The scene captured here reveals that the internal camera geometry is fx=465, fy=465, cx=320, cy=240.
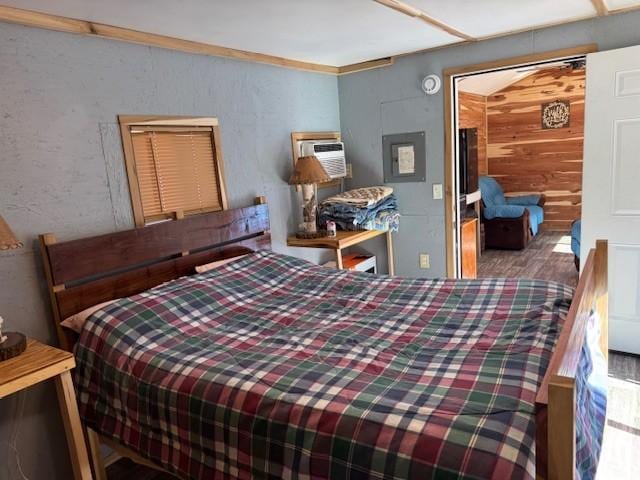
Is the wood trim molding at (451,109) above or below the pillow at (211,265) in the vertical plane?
above

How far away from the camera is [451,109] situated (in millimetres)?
3529

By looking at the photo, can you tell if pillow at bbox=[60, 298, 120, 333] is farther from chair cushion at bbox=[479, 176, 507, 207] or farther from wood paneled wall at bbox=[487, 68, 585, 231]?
wood paneled wall at bbox=[487, 68, 585, 231]

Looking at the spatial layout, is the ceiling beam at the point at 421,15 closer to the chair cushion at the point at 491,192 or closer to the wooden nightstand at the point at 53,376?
the wooden nightstand at the point at 53,376

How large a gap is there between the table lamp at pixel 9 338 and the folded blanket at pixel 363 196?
238cm

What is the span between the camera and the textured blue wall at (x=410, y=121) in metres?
3.39

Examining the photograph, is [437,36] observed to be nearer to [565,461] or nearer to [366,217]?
[366,217]

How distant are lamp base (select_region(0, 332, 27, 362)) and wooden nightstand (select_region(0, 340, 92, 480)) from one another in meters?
0.02

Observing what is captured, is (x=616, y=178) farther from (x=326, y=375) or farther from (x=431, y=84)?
(x=326, y=375)

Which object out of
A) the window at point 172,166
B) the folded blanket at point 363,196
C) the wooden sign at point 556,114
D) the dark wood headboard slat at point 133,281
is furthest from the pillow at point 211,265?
the wooden sign at point 556,114

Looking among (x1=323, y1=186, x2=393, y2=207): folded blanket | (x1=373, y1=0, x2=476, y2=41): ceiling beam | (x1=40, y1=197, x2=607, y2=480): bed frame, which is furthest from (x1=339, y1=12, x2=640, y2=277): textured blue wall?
(x1=40, y1=197, x2=607, y2=480): bed frame

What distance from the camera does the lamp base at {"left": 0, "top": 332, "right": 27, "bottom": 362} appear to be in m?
1.73

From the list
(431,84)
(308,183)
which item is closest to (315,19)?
(308,183)

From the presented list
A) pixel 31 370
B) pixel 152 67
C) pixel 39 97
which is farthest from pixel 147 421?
pixel 152 67

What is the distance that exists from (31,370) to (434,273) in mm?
2950
